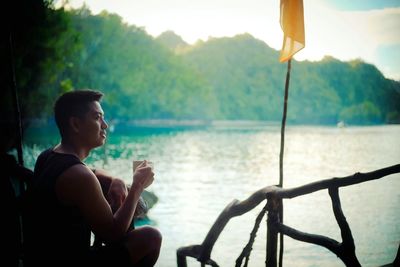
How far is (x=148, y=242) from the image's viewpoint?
202cm

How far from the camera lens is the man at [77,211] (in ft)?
5.95

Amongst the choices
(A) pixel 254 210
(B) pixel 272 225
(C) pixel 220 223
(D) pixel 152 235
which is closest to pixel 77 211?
(D) pixel 152 235

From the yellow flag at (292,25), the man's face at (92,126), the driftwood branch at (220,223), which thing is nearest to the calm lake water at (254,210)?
the yellow flag at (292,25)

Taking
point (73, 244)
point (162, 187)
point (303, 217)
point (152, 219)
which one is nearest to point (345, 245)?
point (73, 244)

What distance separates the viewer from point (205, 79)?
88.6 m

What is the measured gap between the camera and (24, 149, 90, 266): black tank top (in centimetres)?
A: 184

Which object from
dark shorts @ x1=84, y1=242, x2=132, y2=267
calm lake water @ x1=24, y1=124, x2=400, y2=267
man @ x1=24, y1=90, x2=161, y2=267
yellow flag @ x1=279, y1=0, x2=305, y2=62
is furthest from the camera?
calm lake water @ x1=24, y1=124, x2=400, y2=267

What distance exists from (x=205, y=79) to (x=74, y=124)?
8732 cm

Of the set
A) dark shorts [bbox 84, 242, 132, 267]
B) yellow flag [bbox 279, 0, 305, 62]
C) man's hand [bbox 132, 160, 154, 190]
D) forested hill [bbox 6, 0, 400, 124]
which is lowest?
dark shorts [bbox 84, 242, 132, 267]

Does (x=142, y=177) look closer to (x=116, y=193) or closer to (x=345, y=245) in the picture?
(x=116, y=193)

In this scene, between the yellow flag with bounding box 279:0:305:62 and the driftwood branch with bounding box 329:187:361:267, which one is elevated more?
the yellow flag with bounding box 279:0:305:62

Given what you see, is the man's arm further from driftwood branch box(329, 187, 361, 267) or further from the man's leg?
driftwood branch box(329, 187, 361, 267)

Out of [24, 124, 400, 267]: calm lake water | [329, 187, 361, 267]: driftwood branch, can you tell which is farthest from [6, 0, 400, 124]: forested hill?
[329, 187, 361, 267]: driftwood branch

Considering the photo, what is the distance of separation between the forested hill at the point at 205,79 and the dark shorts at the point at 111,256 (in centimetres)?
2692
